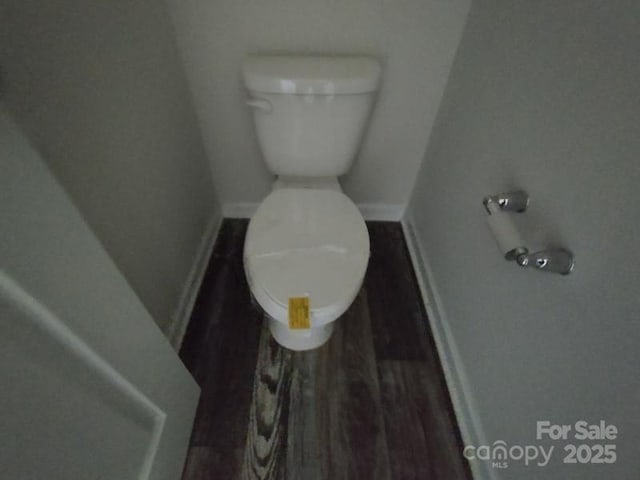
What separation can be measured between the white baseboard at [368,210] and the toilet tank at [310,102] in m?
0.42

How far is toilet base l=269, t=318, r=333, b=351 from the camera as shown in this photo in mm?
1013

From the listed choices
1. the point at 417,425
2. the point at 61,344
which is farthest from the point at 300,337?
the point at 61,344

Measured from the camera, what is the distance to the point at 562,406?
595mm

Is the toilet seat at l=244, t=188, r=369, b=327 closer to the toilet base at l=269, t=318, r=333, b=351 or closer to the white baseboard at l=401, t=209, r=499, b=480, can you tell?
the toilet base at l=269, t=318, r=333, b=351

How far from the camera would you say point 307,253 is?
854 millimetres

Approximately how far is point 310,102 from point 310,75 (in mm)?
71

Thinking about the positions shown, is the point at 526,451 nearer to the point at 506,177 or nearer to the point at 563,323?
the point at 563,323

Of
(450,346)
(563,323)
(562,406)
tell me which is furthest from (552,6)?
(450,346)

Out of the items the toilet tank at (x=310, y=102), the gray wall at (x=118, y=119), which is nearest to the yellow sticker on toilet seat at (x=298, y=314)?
the gray wall at (x=118, y=119)

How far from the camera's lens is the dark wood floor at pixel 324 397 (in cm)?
87

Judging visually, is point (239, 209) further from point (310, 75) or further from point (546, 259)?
point (546, 259)

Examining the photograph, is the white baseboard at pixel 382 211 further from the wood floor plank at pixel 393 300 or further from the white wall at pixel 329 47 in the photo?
the white wall at pixel 329 47

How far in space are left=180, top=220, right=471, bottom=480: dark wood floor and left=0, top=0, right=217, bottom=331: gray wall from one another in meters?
0.23

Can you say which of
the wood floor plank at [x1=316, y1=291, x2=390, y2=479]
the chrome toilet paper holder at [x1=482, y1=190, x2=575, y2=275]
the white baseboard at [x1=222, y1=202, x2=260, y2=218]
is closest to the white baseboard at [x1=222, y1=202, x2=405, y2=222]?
the white baseboard at [x1=222, y1=202, x2=260, y2=218]
